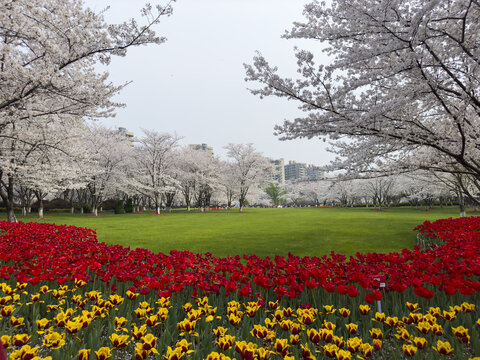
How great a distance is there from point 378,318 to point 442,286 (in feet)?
5.37

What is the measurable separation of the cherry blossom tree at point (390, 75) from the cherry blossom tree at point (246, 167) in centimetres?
3614

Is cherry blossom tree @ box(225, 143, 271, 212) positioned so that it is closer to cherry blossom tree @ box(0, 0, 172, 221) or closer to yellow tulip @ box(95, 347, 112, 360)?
cherry blossom tree @ box(0, 0, 172, 221)

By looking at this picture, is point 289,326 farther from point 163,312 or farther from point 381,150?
point 381,150

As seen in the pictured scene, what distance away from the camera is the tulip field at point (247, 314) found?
2.20 metres

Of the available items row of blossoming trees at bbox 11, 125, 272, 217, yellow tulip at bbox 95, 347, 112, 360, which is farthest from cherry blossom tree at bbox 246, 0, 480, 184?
row of blossoming trees at bbox 11, 125, 272, 217

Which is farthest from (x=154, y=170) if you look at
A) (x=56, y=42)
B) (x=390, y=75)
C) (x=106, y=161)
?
(x=390, y=75)

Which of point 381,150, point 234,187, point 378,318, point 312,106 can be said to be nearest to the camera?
point 378,318

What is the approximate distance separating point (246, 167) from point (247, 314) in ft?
138

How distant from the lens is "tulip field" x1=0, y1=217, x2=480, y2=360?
2.20 meters

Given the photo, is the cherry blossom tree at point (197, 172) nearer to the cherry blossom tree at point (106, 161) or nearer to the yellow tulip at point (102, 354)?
the cherry blossom tree at point (106, 161)

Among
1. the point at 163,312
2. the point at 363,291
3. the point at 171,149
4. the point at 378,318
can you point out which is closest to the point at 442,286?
the point at 363,291

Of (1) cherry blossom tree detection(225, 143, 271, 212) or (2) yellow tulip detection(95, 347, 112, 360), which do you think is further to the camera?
(1) cherry blossom tree detection(225, 143, 271, 212)

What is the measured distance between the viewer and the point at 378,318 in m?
2.69

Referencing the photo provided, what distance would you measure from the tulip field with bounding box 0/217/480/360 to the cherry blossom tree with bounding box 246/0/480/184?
119 inches
